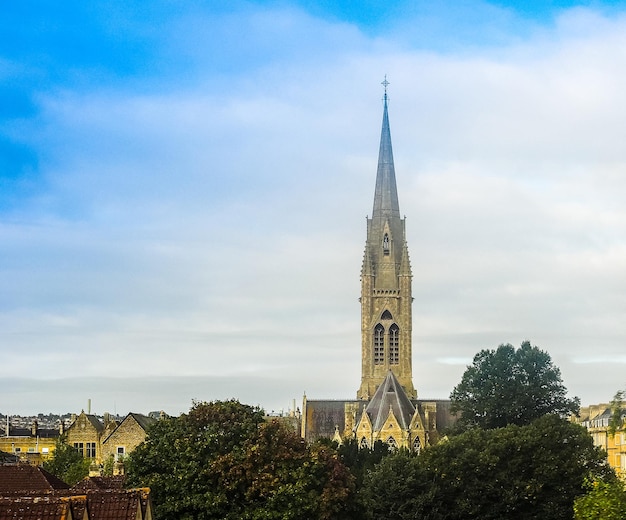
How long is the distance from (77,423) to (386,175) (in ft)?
189

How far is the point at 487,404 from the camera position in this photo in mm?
101000

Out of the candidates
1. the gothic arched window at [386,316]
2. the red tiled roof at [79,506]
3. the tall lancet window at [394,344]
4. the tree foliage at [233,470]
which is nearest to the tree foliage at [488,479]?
the tree foliage at [233,470]

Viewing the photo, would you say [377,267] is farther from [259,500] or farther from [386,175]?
[259,500]

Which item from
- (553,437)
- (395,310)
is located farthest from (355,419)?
(553,437)

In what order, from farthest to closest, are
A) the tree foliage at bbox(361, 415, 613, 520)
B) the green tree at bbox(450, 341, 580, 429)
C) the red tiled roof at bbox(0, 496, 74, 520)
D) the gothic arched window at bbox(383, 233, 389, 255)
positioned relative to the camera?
the gothic arched window at bbox(383, 233, 389, 255), the green tree at bbox(450, 341, 580, 429), the tree foliage at bbox(361, 415, 613, 520), the red tiled roof at bbox(0, 496, 74, 520)

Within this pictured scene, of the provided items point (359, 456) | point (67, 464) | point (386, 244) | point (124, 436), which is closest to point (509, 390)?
point (359, 456)

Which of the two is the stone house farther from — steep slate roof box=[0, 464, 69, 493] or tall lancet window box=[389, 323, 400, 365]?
steep slate roof box=[0, 464, 69, 493]

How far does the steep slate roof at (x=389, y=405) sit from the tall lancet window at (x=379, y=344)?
31.0 feet

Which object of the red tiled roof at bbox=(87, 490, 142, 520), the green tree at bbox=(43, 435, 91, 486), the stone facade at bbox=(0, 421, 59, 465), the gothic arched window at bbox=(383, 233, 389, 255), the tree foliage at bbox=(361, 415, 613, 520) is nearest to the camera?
the red tiled roof at bbox=(87, 490, 142, 520)

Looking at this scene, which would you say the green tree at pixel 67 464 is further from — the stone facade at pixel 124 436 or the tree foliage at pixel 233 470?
the tree foliage at pixel 233 470

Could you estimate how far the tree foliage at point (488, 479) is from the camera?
6244 centimetres

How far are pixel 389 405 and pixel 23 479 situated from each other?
75.4 metres

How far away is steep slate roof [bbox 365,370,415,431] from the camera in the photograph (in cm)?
12425

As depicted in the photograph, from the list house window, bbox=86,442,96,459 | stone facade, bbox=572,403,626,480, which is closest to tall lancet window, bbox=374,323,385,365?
stone facade, bbox=572,403,626,480
